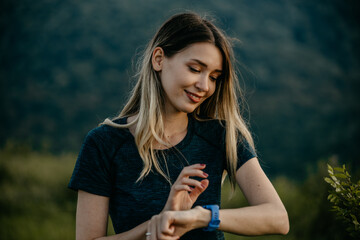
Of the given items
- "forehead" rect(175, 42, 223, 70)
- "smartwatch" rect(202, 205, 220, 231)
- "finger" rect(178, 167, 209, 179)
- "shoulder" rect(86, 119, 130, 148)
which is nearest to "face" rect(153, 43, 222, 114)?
"forehead" rect(175, 42, 223, 70)

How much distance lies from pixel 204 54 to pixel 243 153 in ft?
1.71

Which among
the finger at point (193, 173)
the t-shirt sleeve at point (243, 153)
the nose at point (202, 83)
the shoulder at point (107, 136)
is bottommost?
the finger at point (193, 173)

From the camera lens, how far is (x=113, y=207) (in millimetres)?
1923

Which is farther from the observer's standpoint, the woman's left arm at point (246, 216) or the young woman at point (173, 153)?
the young woman at point (173, 153)

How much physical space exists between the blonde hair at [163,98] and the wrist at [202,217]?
31 cm

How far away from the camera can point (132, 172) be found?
1894 millimetres

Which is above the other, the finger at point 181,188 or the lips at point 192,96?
the lips at point 192,96

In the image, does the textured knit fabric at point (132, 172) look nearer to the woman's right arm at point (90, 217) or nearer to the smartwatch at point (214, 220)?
the woman's right arm at point (90, 217)

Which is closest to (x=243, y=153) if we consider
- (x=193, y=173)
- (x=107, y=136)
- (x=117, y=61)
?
(x=193, y=173)

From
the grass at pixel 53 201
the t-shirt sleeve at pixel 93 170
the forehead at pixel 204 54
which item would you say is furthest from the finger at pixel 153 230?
the grass at pixel 53 201

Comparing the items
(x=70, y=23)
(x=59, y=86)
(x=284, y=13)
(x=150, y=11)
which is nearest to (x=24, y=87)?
(x=59, y=86)

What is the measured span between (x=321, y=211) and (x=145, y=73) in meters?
2.58

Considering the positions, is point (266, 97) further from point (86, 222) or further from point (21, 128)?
point (86, 222)

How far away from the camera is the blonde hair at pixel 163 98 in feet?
6.36
